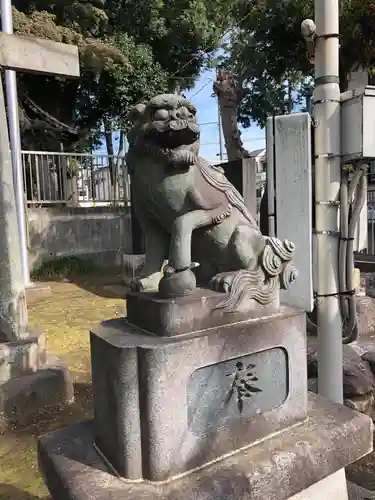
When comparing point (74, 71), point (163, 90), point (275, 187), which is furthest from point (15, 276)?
point (163, 90)

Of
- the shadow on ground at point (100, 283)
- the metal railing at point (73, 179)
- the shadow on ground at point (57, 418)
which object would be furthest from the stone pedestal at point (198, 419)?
the metal railing at point (73, 179)

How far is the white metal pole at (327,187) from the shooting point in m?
2.50

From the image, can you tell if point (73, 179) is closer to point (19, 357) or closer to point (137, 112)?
point (19, 357)

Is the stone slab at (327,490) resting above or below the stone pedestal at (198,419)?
below

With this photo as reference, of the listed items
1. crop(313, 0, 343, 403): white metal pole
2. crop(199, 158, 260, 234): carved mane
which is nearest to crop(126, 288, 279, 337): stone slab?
crop(199, 158, 260, 234): carved mane

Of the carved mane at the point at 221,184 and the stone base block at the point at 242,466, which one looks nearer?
the stone base block at the point at 242,466

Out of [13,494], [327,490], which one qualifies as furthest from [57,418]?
[327,490]

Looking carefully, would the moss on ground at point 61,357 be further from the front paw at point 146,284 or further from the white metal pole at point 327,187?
the white metal pole at point 327,187

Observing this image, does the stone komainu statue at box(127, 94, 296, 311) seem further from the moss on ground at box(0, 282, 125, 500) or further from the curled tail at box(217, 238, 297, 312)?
the moss on ground at box(0, 282, 125, 500)

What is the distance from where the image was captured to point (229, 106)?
29.4 feet

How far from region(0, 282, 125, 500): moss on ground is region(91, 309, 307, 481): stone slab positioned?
40.9 inches

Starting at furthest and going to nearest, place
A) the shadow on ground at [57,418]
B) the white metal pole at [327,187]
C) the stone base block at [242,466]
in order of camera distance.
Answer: the shadow on ground at [57,418] → the white metal pole at [327,187] → the stone base block at [242,466]

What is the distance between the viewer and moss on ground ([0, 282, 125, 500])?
95.2 inches

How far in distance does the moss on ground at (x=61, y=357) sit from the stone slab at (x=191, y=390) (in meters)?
1.04
